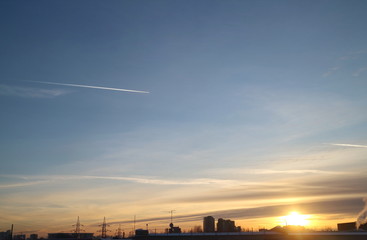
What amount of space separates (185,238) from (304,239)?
5808 cm

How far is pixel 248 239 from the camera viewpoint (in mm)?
125500

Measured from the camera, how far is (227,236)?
136125 millimetres

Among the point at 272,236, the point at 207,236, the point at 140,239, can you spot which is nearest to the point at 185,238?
the point at 207,236

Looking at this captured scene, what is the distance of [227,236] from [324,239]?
142 feet

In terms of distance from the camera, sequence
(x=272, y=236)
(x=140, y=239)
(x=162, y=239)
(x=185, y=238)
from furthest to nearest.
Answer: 1. (x=140, y=239)
2. (x=162, y=239)
3. (x=185, y=238)
4. (x=272, y=236)

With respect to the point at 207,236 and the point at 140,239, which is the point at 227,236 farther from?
the point at 140,239

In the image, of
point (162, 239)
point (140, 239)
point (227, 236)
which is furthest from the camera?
point (140, 239)

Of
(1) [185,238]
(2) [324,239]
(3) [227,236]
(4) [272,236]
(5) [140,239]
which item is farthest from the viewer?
(5) [140,239]

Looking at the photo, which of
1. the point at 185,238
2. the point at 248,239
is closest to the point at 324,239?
the point at 248,239

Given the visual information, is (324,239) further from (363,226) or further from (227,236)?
(363,226)

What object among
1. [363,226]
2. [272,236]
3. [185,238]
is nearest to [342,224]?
[363,226]

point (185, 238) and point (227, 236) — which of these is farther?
point (185, 238)

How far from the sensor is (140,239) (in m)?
171

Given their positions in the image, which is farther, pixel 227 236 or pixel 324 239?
pixel 227 236
